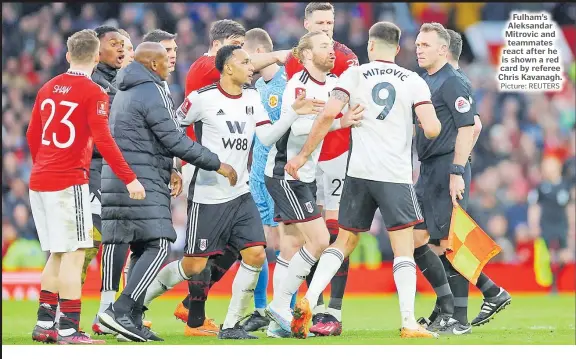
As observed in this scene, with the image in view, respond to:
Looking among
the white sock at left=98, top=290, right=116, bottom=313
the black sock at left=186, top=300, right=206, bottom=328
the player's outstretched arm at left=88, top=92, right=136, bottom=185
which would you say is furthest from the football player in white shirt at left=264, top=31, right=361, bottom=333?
the player's outstretched arm at left=88, top=92, right=136, bottom=185

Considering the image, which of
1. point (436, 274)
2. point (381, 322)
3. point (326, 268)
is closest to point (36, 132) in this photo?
point (326, 268)

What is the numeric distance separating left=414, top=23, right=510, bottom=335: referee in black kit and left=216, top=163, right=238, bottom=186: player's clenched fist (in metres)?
1.71

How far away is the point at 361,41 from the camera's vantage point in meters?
21.6

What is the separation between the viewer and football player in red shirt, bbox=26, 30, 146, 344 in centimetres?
822

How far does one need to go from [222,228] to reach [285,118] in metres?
0.97

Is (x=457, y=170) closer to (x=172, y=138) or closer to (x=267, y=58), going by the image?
(x=267, y=58)

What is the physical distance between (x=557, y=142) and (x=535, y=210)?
11.5 ft

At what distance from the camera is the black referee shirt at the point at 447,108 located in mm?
9281

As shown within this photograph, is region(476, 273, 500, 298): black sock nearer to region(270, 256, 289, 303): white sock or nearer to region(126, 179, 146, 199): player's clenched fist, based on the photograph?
region(270, 256, 289, 303): white sock

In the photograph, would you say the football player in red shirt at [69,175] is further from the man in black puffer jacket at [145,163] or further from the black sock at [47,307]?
the man in black puffer jacket at [145,163]

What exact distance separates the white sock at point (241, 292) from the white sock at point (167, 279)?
428mm

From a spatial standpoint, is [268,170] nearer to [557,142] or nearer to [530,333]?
[530,333]

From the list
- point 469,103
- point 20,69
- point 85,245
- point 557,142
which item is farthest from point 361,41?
point 85,245

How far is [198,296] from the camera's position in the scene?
9.13m
